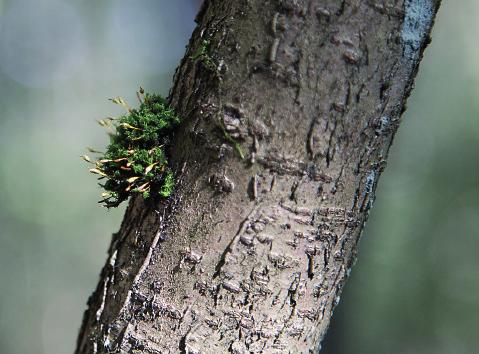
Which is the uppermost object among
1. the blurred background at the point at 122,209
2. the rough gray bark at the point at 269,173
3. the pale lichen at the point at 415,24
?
the blurred background at the point at 122,209

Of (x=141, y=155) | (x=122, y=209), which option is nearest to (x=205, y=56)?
(x=141, y=155)

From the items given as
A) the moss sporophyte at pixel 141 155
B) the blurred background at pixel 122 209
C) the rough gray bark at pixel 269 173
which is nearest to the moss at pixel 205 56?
the rough gray bark at pixel 269 173

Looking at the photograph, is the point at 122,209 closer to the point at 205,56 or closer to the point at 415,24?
the point at 205,56

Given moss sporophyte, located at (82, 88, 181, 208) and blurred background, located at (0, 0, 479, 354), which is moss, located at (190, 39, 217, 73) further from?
blurred background, located at (0, 0, 479, 354)

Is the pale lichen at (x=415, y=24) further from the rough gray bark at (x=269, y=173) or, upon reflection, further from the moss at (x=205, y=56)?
the moss at (x=205, y=56)

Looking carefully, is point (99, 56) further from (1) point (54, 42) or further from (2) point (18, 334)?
(2) point (18, 334)

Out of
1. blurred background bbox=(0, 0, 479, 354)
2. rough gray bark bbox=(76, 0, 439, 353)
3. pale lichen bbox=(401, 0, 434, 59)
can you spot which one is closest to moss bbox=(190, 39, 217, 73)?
rough gray bark bbox=(76, 0, 439, 353)
